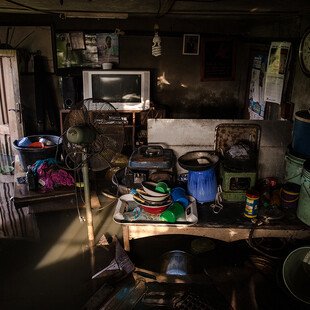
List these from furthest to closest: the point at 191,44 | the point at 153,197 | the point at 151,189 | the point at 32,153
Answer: the point at 191,44 → the point at 32,153 → the point at 151,189 → the point at 153,197

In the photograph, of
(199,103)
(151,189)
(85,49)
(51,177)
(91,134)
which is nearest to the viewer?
(151,189)

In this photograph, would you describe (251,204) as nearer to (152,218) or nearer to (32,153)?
(152,218)

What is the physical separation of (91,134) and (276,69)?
3.19 m

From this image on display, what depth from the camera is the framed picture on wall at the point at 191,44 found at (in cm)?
702

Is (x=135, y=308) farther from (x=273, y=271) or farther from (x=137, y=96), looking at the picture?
(x=137, y=96)

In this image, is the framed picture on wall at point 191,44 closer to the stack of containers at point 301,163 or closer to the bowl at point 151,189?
the stack of containers at point 301,163

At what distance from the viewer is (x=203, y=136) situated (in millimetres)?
3674

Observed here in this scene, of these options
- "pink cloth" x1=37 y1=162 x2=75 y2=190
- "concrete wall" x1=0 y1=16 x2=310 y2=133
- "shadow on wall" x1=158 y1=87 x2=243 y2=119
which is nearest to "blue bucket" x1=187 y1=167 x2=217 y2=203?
"pink cloth" x1=37 y1=162 x2=75 y2=190

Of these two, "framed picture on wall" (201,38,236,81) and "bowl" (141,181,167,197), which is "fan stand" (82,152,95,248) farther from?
"framed picture on wall" (201,38,236,81)

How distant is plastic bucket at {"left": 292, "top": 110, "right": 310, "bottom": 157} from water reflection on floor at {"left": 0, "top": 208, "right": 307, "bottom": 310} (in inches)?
46.8

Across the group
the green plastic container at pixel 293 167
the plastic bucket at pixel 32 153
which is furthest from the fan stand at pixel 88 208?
the green plastic container at pixel 293 167

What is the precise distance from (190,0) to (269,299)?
2.78 metres

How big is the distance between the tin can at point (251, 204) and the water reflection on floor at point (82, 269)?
606 mm

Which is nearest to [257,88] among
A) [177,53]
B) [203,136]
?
[177,53]
